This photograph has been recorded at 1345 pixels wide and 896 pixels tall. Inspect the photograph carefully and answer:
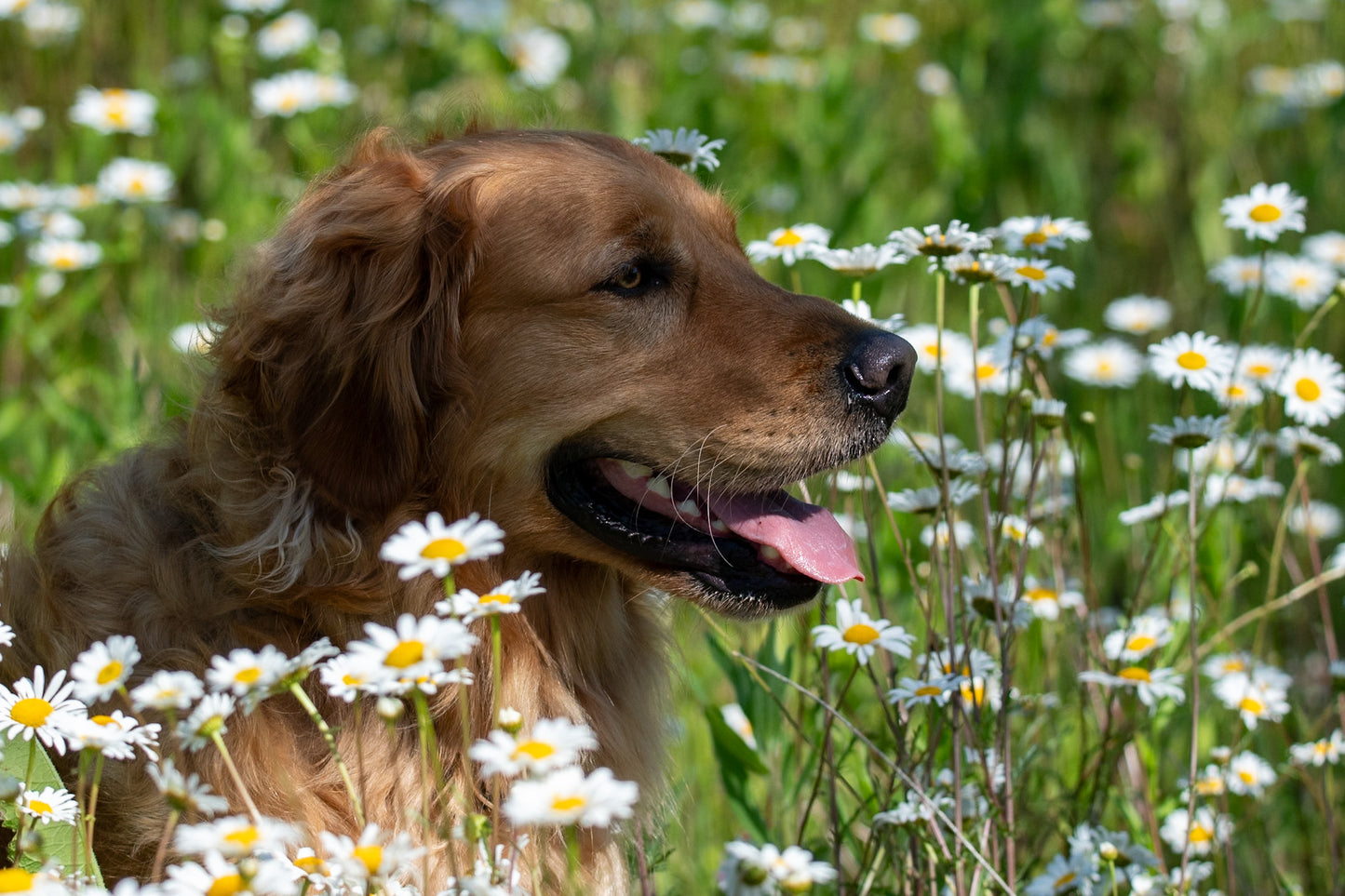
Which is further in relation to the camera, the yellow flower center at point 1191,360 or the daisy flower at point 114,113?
the daisy flower at point 114,113

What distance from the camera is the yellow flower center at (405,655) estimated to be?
1.54m

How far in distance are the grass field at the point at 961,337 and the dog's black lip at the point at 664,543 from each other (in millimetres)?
188

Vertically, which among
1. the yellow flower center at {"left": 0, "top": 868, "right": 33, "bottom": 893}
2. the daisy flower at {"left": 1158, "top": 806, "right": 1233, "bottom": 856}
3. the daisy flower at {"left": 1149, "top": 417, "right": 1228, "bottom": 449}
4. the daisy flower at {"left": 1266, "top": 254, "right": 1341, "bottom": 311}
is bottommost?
the daisy flower at {"left": 1158, "top": 806, "right": 1233, "bottom": 856}

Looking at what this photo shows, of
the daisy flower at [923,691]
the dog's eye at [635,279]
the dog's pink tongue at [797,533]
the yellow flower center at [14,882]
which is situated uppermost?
the dog's eye at [635,279]

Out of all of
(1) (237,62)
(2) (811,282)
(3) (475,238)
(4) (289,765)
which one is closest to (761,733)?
(4) (289,765)

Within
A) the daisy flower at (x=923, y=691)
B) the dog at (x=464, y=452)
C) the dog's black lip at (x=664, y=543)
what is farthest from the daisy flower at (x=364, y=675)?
the daisy flower at (x=923, y=691)

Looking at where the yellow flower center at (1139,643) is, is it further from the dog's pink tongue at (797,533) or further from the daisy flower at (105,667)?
the daisy flower at (105,667)

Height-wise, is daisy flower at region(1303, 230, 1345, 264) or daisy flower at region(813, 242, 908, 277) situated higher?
daisy flower at region(813, 242, 908, 277)

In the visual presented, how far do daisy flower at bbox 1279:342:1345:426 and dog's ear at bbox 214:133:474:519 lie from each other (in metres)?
1.70

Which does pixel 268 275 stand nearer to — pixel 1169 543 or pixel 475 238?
pixel 475 238

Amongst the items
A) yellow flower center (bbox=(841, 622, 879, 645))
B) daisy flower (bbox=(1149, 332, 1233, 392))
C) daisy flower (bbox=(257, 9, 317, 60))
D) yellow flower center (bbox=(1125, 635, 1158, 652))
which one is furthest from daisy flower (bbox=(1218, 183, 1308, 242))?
daisy flower (bbox=(257, 9, 317, 60))

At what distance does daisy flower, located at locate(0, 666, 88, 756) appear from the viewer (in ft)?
5.84

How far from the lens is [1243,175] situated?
6.41 m

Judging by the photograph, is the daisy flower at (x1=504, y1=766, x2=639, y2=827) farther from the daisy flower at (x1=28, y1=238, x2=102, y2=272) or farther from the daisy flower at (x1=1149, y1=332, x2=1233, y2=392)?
the daisy flower at (x1=28, y1=238, x2=102, y2=272)
